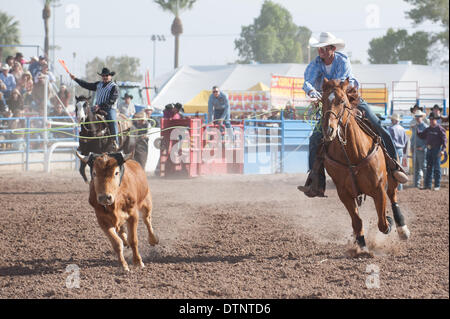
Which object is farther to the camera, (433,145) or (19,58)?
(19,58)

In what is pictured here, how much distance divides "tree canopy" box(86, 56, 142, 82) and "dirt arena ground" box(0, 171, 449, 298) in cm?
6339

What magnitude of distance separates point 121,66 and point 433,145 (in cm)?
6464

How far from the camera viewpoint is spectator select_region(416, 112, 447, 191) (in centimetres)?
1489

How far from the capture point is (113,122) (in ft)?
34.2

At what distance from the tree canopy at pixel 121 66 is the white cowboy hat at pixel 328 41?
67.1 metres

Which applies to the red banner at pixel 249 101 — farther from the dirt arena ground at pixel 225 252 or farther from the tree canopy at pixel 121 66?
the tree canopy at pixel 121 66

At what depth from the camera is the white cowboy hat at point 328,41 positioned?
6938 millimetres

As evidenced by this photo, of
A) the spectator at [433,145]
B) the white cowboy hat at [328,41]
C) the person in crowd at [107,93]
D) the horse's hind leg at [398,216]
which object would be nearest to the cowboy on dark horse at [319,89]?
the white cowboy hat at [328,41]

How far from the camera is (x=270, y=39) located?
7181 centimetres

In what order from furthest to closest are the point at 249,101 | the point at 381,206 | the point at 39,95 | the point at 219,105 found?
the point at 249,101 < the point at 39,95 < the point at 219,105 < the point at 381,206

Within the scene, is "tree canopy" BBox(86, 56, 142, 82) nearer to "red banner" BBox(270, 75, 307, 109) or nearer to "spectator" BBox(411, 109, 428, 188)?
"red banner" BBox(270, 75, 307, 109)

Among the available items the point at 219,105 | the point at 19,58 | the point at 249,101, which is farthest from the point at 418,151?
the point at 249,101

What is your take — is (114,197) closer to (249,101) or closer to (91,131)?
(91,131)

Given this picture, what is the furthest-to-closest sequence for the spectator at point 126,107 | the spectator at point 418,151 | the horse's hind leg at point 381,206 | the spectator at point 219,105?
the spectator at point 126,107, the spectator at point 219,105, the spectator at point 418,151, the horse's hind leg at point 381,206
